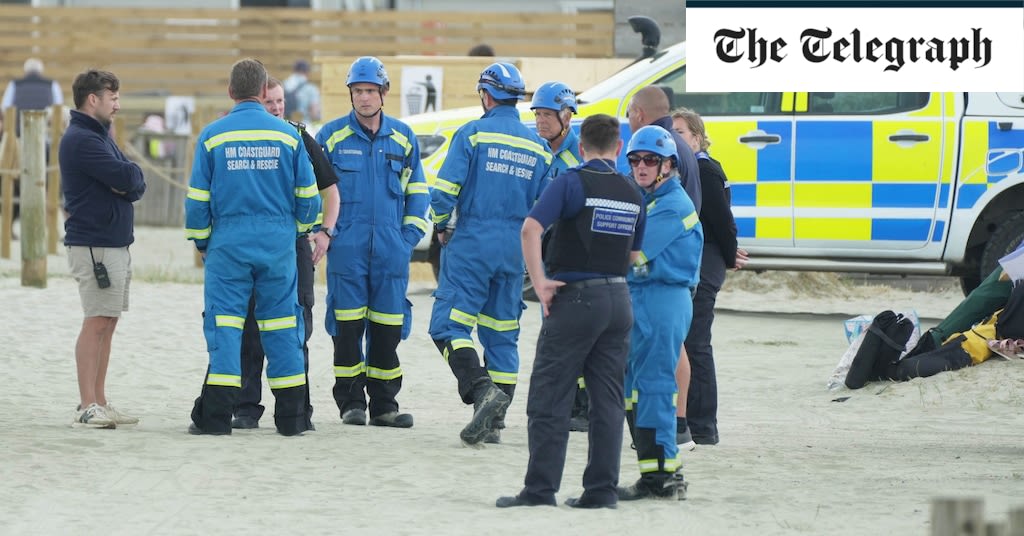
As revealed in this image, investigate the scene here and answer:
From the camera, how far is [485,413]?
302 inches

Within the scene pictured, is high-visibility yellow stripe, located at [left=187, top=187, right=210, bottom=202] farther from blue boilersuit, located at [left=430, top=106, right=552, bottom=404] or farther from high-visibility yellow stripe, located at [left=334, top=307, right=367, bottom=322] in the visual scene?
blue boilersuit, located at [left=430, top=106, right=552, bottom=404]

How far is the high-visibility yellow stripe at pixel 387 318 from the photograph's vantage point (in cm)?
832

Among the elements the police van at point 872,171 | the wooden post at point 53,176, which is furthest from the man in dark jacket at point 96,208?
the wooden post at point 53,176

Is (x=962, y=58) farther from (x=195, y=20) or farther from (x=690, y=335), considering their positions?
(x=195, y=20)

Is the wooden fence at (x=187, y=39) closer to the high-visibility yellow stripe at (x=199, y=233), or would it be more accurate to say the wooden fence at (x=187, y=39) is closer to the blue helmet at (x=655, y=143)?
the high-visibility yellow stripe at (x=199, y=233)

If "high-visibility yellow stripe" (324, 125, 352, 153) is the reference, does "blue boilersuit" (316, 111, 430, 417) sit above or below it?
below

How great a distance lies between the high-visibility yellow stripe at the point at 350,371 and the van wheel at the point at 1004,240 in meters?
5.50

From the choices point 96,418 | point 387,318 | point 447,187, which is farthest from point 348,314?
point 96,418

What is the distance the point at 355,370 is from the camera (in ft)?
27.7

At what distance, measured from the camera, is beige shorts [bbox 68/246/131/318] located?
7828mm

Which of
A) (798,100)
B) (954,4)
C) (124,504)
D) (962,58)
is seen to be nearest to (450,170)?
(124,504)

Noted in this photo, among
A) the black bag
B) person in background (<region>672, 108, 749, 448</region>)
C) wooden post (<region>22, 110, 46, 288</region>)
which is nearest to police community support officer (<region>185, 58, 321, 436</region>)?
person in background (<region>672, 108, 749, 448</region>)

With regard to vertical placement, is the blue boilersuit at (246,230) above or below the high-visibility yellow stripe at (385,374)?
above

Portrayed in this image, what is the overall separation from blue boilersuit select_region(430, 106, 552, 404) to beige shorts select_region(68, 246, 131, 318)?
1.42m
